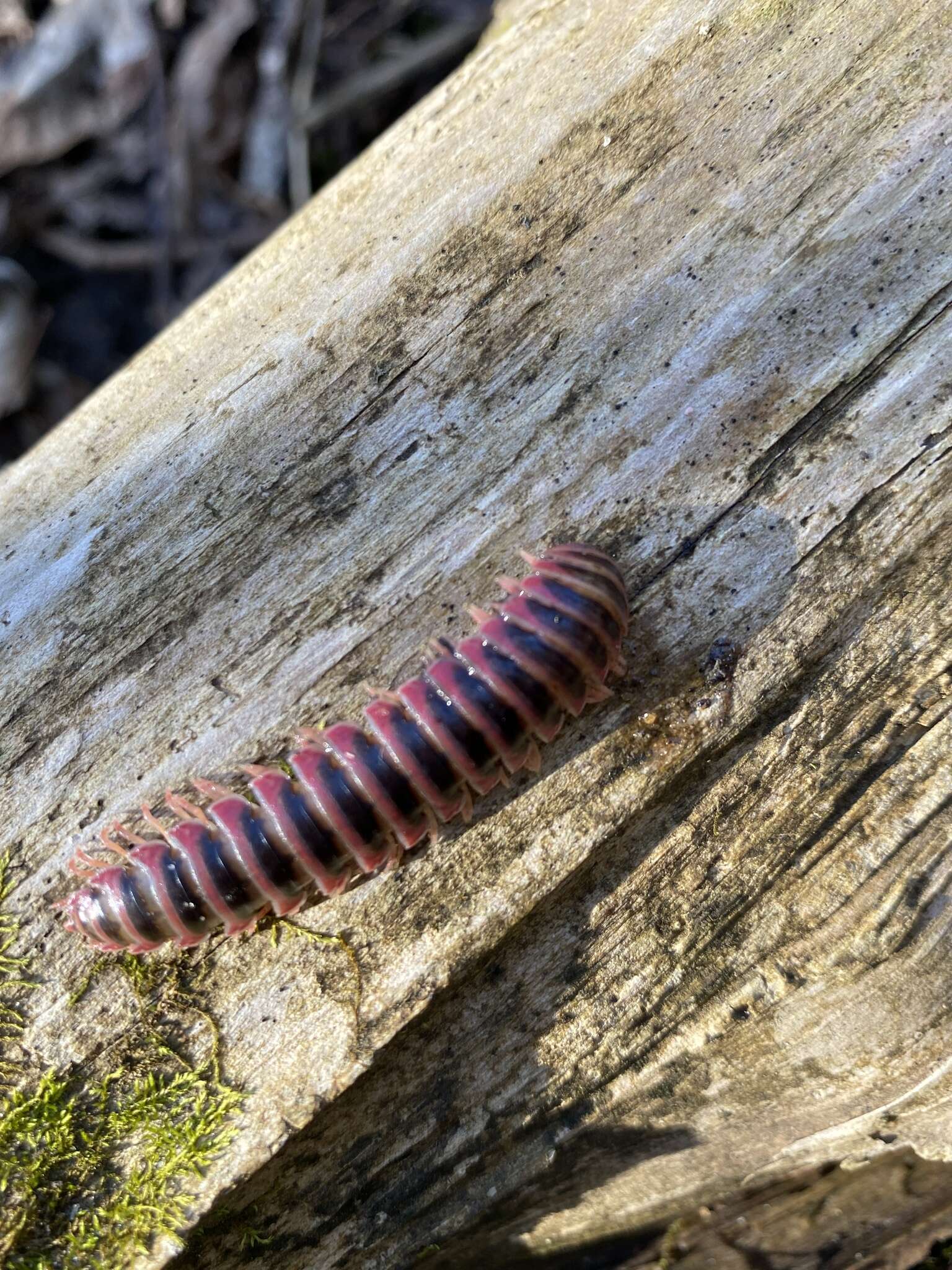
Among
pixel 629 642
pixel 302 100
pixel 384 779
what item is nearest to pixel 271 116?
pixel 302 100

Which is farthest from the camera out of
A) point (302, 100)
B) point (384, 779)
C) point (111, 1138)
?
point (302, 100)

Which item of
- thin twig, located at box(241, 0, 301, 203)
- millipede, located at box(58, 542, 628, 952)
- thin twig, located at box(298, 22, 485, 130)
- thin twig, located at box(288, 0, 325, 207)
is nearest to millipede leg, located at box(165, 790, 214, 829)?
millipede, located at box(58, 542, 628, 952)

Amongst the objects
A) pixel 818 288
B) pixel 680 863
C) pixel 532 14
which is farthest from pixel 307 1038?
pixel 532 14

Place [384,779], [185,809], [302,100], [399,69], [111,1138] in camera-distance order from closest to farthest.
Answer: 1. [384,779]
2. [111,1138]
3. [185,809]
4. [302,100]
5. [399,69]

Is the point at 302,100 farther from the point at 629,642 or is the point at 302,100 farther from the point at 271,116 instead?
the point at 629,642

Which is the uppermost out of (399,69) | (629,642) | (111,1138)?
(399,69)

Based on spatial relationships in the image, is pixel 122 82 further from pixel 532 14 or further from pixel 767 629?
pixel 767 629
